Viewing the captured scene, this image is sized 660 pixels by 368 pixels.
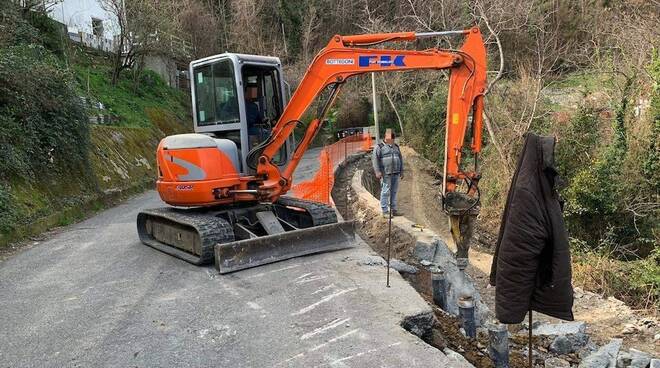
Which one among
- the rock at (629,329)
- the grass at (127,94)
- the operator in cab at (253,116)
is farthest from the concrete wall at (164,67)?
the rock at (629,329)

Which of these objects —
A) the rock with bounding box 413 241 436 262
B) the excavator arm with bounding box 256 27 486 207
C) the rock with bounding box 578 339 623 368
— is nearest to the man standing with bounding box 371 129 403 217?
the rock with bounding box 413 241 436 262

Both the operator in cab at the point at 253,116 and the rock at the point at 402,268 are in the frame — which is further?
the operator in cab at the point at 253,116

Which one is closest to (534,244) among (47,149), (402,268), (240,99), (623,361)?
(623,361)

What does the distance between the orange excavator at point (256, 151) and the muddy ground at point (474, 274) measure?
7.01ft

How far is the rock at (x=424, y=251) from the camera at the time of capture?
28.3ft

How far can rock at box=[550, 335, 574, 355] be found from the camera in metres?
5.86

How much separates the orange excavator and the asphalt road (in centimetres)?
36

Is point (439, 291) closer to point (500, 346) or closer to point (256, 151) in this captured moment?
point (500, 346)

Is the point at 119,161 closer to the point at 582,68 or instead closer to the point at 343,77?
the point at 343,77

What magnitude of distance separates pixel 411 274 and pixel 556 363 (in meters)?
2.37

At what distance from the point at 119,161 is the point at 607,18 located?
17.4m

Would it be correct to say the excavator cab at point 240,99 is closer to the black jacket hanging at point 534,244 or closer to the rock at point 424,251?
the rock at point 424,251

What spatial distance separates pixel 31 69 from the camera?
11.1 metres

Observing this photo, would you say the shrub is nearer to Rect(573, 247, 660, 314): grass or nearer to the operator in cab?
the operator in cab
